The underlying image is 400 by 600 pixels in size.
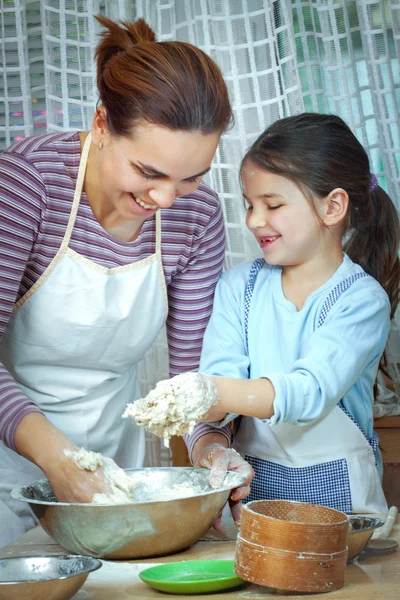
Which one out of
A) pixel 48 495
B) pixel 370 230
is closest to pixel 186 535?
pixel 48 495

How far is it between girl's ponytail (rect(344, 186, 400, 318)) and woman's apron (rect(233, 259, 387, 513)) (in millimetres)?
215

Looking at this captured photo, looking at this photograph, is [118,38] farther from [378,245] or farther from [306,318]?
[378,245]

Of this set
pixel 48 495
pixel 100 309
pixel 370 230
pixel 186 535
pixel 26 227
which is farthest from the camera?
pixel 370 230

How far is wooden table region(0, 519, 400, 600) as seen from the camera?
1.05 meters

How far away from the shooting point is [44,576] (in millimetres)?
1053

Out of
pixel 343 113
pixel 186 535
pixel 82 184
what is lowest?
pixel 186 535

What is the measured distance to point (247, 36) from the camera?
7.55 feet

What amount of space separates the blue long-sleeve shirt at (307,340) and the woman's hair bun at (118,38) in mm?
560

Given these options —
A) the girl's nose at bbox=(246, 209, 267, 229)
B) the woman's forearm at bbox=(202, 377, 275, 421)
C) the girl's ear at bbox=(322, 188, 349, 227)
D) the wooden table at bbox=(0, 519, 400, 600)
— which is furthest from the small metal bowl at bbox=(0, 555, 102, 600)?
the girl's ear at bbox=(322, 188, 349, 227)

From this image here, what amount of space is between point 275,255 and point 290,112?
0.69 meters

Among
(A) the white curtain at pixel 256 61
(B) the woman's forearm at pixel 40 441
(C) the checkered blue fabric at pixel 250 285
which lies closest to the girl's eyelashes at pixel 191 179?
(C) the checkered blue fabric at pixel 250 285

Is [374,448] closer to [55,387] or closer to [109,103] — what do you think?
[55,387]

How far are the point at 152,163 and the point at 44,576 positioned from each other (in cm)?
71

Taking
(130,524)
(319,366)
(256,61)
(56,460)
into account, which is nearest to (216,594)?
(130,524)
